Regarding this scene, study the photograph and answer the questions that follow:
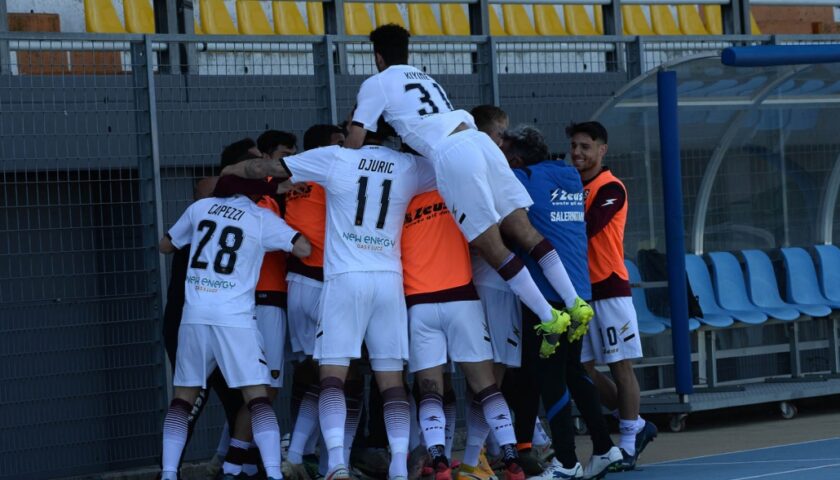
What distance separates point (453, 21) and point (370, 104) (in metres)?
7.33

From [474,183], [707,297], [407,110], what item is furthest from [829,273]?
[407,110]

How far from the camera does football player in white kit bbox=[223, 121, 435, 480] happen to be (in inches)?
279

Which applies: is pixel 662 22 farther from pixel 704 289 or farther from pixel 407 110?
pixel 407 110

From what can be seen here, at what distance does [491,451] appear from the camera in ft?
28.6

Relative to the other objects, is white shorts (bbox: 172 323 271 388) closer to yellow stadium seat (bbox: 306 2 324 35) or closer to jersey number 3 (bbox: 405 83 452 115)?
jersey number 3 (bbox: 405 83 452 115)

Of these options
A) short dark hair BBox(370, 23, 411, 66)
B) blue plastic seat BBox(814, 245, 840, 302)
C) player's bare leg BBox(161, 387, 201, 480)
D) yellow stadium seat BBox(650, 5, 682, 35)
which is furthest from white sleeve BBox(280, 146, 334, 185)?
yellow stadium seat BBox(650, 5, 682, 35)

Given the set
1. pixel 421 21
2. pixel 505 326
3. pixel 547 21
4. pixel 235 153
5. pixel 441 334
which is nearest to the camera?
pixel 441 334

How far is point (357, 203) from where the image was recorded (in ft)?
23.5

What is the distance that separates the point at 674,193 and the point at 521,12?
5832 mm

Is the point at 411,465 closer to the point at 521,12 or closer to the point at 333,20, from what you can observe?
the point at 333,20

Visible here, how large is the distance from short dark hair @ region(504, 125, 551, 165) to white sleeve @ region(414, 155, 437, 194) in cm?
58

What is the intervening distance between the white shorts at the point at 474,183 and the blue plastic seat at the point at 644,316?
3332mm

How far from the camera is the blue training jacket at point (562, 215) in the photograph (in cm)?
746

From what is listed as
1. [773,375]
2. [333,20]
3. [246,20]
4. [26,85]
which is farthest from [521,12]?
[26,85]
